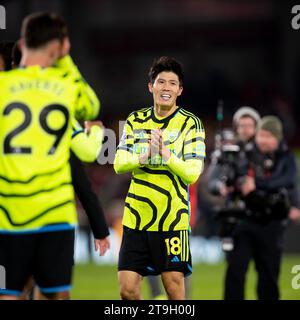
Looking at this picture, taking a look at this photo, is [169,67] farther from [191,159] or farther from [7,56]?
[7,56]

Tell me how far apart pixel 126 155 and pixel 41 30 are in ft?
4.52

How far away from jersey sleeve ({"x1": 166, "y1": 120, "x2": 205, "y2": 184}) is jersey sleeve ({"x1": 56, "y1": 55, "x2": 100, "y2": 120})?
2.92 feet

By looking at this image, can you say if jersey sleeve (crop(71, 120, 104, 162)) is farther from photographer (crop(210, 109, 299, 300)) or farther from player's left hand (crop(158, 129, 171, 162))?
photographer (crop(210, 109, 299, 300))

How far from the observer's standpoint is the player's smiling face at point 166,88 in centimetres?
601

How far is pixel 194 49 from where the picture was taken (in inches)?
972

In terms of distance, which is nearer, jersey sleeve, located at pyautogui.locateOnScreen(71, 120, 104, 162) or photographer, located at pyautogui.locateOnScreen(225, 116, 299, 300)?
jersey sleeve, located at pyautogui.locateOnScreen(71, 120, 104, 162)

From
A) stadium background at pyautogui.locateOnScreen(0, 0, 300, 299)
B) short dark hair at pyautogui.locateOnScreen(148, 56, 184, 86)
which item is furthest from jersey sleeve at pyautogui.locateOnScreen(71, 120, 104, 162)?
stadium background at pyautogui.locateOnScreen(0, 0, 300, 299)

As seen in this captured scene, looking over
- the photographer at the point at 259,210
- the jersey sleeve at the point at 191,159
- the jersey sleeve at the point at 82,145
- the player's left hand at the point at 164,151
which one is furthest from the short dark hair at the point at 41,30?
the photographer at the point at 259,210

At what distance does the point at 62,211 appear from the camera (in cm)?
482

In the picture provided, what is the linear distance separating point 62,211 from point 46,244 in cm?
19

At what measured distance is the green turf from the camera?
1052 cm

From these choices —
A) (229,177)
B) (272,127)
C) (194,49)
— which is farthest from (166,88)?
(194,49)
